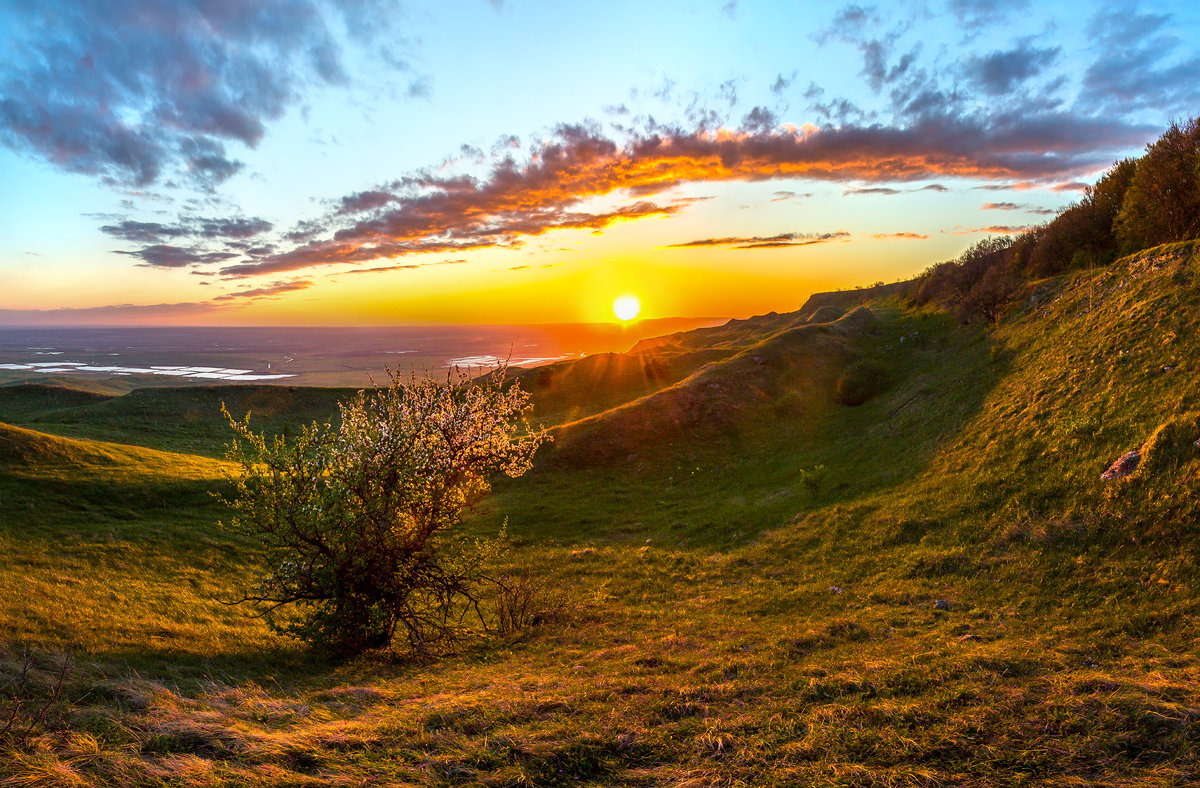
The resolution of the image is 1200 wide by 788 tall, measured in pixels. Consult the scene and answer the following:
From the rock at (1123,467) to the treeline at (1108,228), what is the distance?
24.8 meters

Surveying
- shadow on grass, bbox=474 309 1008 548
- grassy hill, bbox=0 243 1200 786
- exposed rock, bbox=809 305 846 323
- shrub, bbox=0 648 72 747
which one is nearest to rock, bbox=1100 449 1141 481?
grassy hill, bbox=0 243 1200 786

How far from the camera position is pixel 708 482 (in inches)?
1276

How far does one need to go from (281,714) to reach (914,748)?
11411mm

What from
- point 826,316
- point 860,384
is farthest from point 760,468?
point 826,316

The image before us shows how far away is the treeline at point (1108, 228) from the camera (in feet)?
99.5

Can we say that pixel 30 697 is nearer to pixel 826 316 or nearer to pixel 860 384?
pixel 860 384

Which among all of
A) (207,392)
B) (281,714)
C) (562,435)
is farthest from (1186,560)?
(207,392)

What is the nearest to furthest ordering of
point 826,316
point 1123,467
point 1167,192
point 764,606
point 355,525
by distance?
point 355,525, point 1123,467, point 764,606, point 1167,192, point 826,316

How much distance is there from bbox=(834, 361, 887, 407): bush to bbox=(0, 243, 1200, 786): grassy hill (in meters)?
2.17

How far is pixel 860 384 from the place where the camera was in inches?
1561

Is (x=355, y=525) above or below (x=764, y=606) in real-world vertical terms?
above

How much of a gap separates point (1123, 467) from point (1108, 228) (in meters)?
36.6

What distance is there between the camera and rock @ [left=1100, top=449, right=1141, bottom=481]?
15.8 m

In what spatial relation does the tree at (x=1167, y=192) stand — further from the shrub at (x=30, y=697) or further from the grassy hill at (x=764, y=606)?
the shrub at (x=30, y=697)
